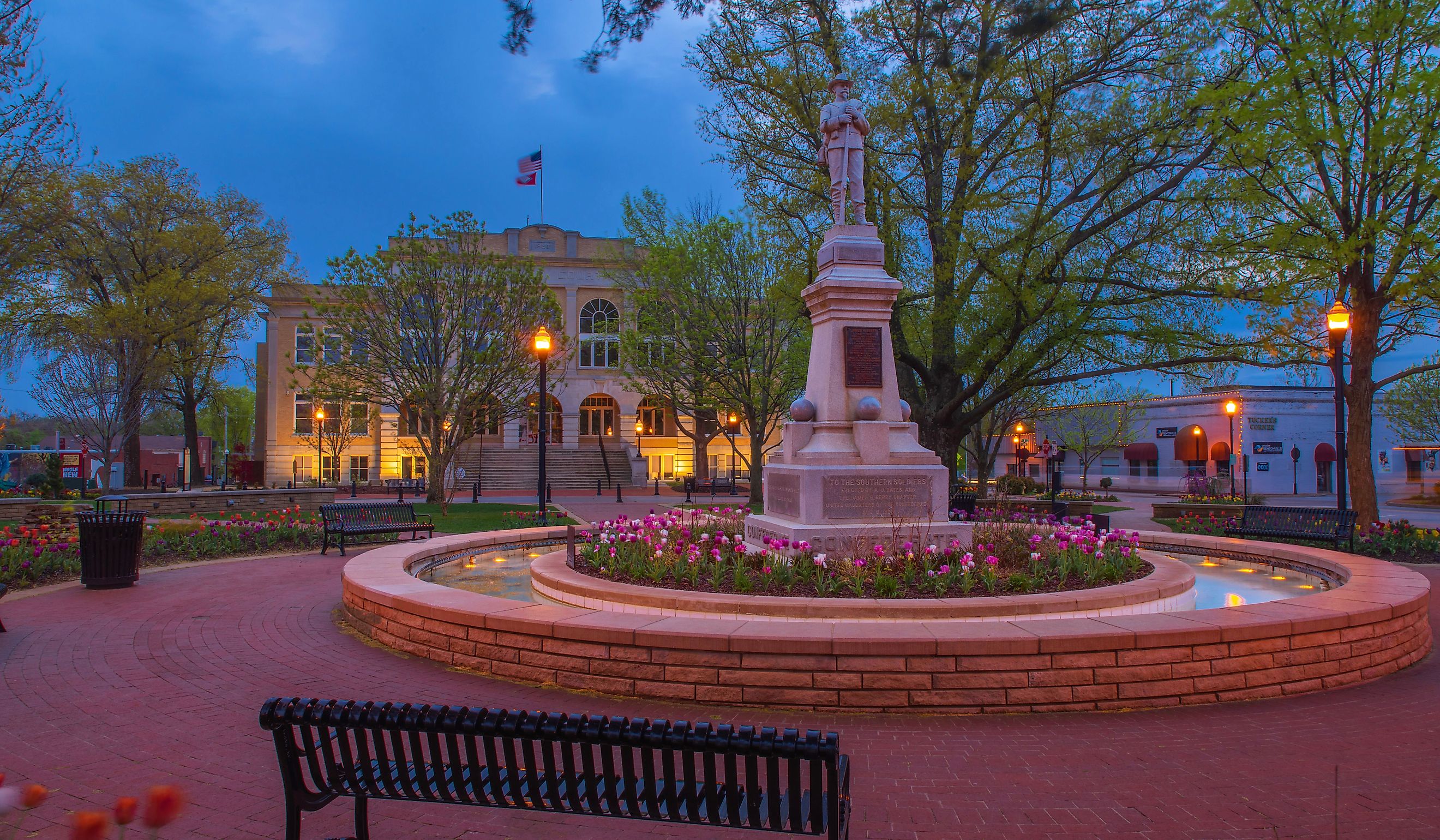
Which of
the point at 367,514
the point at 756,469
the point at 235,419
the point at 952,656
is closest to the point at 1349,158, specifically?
the point at 952,656

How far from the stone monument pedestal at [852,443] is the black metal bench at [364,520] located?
7.29 metres

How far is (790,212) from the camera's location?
20219 millimetres

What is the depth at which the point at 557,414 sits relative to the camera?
50.1 metres

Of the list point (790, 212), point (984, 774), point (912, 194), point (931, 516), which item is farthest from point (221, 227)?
point (984, 774)

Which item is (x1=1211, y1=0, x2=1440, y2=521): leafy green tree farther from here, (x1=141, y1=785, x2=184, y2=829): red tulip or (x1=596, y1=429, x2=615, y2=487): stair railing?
(x1=596, y1=429, x2=615, y2=487): stair railing

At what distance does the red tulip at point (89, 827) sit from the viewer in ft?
4.93

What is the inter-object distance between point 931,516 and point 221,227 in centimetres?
3813

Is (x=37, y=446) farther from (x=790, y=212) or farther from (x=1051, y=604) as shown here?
(x=1051, y=604)

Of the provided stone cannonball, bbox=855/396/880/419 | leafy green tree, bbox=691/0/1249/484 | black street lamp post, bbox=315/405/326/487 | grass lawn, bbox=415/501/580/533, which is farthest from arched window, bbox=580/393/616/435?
stone cannonball, bbox=855/396/880/419

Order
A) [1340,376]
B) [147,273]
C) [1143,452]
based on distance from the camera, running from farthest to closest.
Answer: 1. [1143,452]
2. [147,273]
3. [1340,376]

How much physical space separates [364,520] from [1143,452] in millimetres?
48233

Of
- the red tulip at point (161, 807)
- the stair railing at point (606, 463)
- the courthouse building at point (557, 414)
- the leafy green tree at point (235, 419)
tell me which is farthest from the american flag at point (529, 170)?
the leafy green tree at point (235, 419)

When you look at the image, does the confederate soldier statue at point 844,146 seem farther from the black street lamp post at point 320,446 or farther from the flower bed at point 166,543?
the black street lamp post at point 320,446

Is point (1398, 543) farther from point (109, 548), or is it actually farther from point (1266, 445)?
point (1266, 445)
